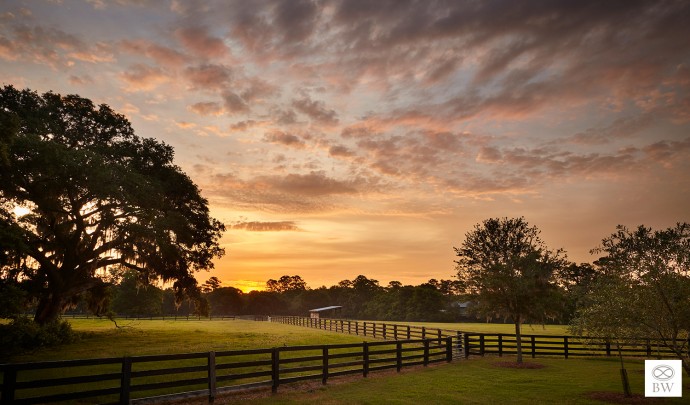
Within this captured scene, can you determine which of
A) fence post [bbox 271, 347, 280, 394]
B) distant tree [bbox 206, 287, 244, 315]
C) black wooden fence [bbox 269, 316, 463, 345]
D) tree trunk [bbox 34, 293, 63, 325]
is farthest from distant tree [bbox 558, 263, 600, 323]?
distant tree [bbox 206, 287, 244, 315]

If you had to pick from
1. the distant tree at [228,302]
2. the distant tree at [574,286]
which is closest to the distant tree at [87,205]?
the distant tree at [574,286]

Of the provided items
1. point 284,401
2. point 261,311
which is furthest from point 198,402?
point 261,311

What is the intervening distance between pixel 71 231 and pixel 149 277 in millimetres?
6589

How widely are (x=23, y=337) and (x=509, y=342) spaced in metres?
32.6

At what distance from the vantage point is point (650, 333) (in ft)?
42.6

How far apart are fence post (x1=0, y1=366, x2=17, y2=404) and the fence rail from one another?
634 inches

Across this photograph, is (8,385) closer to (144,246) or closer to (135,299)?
(144,246)

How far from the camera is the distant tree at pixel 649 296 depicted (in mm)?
12664

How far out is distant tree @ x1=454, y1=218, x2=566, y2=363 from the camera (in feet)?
76.0

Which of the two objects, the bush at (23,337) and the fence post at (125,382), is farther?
the bush at (23,337)

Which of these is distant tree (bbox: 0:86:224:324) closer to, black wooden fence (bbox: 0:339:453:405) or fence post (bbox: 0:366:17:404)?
black wooden fence (bbox: 0:339:453:405)

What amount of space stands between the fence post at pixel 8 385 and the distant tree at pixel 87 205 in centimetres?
1608

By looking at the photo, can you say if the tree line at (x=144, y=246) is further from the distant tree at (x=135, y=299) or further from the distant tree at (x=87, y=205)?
the distant tree at (x=135, y=299)

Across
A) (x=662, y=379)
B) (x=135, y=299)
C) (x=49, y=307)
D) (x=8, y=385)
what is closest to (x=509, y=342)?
(x=662, y=379)
